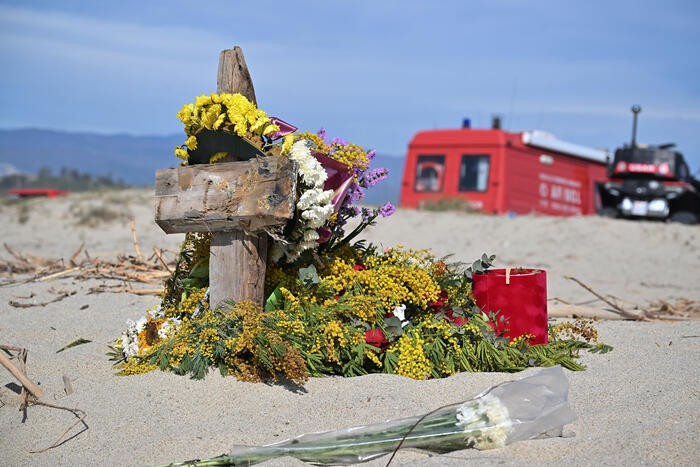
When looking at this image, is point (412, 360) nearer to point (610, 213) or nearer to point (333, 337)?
point (333, 337)

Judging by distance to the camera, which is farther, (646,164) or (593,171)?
(593,171)

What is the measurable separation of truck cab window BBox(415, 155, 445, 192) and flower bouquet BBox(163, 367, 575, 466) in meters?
→ 12.8

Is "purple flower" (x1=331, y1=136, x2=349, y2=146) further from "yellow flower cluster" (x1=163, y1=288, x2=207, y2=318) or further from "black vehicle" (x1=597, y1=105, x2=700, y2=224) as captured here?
"black vehicle" (x1=597, y1=105, x2=700, y2=224)

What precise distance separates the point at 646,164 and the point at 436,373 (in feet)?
42.7

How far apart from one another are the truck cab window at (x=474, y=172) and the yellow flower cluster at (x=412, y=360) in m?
11.8

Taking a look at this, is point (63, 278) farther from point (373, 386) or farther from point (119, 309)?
point (373, 386)

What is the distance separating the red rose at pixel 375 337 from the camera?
4.04 meters

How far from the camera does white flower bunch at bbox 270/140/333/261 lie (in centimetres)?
393

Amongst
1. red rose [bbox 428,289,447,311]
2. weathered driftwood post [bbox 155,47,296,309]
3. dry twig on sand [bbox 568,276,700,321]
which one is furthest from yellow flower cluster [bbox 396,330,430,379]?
dry twig on sand [bbox 568,276,700,321]

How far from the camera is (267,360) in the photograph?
3.70 m

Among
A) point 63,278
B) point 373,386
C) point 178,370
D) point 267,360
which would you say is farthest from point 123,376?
point 63,278

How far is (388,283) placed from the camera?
421 centimetres

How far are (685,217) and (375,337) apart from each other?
43.9 feet

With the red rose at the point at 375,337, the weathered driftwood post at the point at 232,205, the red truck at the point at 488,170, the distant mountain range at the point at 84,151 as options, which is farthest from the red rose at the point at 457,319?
the distant mountain range at the point at 84,151
